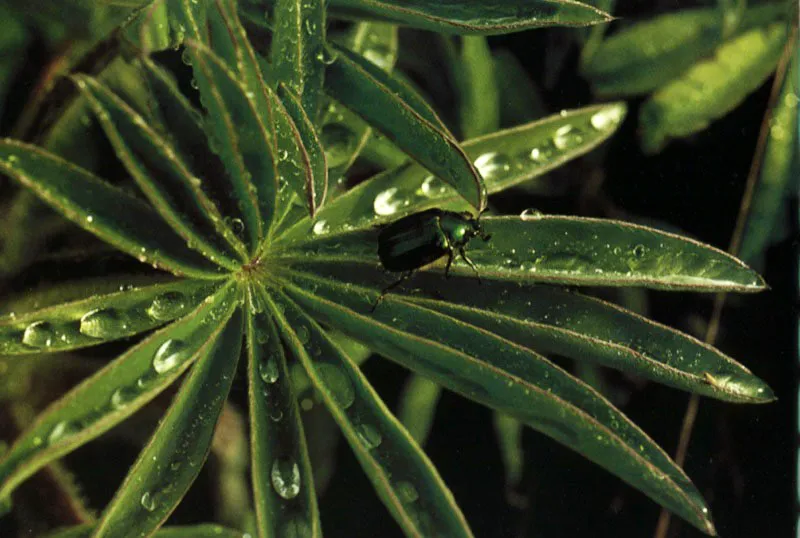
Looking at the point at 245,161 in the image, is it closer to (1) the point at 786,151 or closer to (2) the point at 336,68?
(2) the point at 336,68

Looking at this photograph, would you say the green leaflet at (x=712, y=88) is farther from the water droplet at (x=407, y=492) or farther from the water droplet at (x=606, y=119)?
the water droplet at (x=407, y=492)

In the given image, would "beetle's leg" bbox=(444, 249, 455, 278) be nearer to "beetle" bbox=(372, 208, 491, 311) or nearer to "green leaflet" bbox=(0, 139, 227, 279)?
"beetle" bbox=(372, 208, 491, 311)

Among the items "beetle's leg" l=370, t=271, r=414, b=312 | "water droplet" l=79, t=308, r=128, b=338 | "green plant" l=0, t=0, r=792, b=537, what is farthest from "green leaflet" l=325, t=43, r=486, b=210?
"water droplet" l=79, t=308, r=128, b=338

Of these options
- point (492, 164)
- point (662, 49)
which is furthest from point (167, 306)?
point (662, 49)

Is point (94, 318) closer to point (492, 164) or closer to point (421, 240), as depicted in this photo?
point (421, 240)

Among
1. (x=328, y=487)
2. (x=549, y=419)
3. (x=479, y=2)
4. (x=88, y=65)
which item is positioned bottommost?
(x=328, y=487)

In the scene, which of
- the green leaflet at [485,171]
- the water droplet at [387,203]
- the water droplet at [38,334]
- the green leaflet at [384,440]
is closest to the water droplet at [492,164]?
the green leaflet at [485,171]

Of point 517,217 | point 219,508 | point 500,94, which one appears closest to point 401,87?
point 517,217
